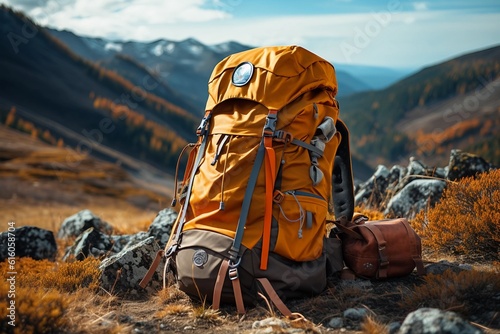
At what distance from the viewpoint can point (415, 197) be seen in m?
7.68

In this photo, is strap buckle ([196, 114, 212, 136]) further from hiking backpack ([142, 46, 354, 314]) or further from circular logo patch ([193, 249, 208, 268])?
circular logo patch ([193, 249, 208, 268])

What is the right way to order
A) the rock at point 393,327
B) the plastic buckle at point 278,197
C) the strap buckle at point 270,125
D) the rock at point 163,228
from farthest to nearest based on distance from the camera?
the rock at point 163,228, the strap buckle at point 270,125, the plastic buckle at point 278,197, the rock at point 393,327

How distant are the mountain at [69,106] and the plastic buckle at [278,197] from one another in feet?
355

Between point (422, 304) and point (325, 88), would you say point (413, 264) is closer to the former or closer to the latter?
point (422, 304)

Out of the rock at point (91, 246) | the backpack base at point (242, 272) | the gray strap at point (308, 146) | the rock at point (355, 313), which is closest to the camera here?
the rock at point (355, 313)

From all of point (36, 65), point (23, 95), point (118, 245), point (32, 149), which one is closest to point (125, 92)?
point (36, 65)

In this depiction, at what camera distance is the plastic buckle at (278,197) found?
472 cm

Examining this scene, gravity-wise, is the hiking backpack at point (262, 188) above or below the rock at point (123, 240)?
above

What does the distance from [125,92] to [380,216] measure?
181970 mm

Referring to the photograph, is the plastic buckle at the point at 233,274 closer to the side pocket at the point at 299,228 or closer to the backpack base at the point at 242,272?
the backpack base at the point at 242,272

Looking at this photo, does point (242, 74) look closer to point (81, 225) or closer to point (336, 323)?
point (336, 323)

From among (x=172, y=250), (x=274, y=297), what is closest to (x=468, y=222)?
(x=274, y=297)

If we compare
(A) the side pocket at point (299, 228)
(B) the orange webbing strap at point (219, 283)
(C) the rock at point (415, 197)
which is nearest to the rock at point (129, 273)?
(B) the orange webbing strap at point (219, 283)

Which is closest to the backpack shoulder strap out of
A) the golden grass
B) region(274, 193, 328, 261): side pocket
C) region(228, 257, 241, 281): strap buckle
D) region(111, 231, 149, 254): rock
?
region(274, 193, 328, 261): side pocket
